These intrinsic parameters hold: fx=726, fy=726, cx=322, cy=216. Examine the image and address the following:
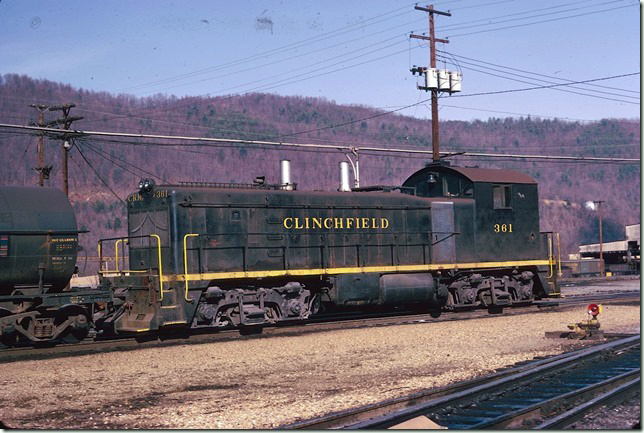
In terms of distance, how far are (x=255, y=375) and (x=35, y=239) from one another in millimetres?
6468

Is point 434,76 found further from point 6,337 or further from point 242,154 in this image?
point 242,154

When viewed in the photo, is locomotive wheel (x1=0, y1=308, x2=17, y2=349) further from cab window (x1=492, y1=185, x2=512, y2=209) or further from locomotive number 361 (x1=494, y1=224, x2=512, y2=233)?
cab window (x1=492, y1=185, x2=512, y2=209)

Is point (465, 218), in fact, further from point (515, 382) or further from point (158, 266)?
A: point (515, 382)

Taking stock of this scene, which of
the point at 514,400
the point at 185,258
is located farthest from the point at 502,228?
the point at 514,400

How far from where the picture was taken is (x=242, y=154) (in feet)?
486

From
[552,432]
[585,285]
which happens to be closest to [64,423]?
[552,432]

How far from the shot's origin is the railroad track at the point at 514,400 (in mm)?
7934

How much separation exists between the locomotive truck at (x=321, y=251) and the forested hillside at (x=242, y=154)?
2607 inches

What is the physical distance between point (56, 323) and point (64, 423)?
7612 mm

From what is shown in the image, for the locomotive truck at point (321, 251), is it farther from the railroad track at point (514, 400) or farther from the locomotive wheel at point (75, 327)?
the railroad track at point (514, 400)

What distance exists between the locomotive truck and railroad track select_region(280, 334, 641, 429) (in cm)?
740

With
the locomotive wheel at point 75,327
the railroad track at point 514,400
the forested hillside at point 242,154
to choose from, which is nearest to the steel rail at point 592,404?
the railroad track at point 514,400

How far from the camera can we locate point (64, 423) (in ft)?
28.2

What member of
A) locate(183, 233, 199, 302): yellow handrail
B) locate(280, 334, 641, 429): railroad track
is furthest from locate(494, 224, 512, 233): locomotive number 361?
locate(280, 334, 641, 429): railroad track
